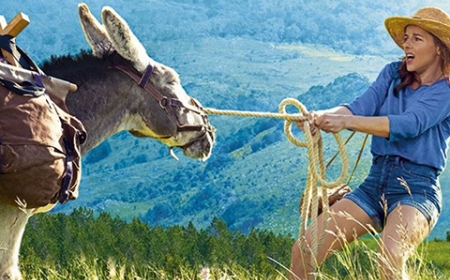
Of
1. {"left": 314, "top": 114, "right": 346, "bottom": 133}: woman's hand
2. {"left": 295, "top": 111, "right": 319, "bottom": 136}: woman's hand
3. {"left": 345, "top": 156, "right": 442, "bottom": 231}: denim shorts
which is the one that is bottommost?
{"left": 345, "top": 156, "right": 442, "bottom": 231}: denim shorts

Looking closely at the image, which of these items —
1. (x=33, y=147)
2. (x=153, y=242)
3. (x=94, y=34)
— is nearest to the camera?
(x=33, y=147)

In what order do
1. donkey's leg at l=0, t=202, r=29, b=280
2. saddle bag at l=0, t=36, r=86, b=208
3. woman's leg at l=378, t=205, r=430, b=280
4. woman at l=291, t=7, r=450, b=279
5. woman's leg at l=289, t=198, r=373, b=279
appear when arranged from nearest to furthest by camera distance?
saddle bag at l=0, t=36, r=86, b=208 < donkey's leg at l=0, t=202, r=29, b=280 < woman's leg at l=378, t=205, r=430, b=280 < woman at l=291, t=7, r=450, b=279 < woman's leg at l=289, t=198, r=373, b=279

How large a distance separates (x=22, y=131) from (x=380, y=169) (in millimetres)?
2065

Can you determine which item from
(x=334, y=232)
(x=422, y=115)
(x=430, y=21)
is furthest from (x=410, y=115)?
(x=334, y=232)

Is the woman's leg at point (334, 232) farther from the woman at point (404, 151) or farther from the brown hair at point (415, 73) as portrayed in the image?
the brown hair at point (415, 73)

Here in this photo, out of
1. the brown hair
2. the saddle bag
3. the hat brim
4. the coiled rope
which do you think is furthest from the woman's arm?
the saddle bag

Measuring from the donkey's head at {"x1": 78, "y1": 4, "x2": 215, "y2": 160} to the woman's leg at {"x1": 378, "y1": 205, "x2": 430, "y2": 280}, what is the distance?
1411mm

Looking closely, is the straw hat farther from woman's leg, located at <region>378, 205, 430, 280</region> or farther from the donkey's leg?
the donkey's leg

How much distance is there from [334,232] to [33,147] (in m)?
1.83

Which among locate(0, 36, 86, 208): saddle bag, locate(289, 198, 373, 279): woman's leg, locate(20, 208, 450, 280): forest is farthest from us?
locate(20, 208, 450, 280): forest

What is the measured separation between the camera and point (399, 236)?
4.94 m

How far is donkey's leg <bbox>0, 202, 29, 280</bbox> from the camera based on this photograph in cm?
461

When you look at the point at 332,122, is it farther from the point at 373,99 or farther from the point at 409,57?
the point at 409,57

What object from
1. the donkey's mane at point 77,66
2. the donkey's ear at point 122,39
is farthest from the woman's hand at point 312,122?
the donkey's mane at point 77,66
